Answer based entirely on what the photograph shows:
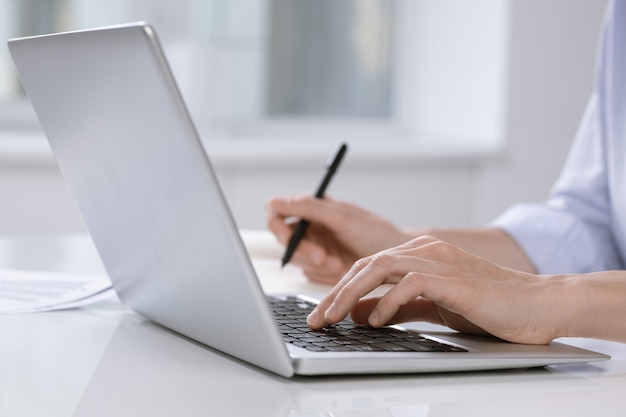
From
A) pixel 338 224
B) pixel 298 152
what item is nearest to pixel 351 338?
pixel 338 224

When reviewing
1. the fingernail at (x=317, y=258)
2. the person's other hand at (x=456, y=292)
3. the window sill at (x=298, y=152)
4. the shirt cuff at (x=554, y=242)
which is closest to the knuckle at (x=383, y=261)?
the person's other hand at (x=456, y=292)

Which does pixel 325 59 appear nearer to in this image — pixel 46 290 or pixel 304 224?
pixel 304 224

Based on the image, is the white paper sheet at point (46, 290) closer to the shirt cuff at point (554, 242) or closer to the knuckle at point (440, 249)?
the knuckle at point (440, 249)

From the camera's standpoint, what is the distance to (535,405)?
57cm

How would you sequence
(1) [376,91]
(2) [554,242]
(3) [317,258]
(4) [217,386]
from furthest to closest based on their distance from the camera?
(1) [376,91], (2) [554,242], (3) [317,258], (4) [217,386]

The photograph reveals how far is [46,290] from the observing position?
0.92 meters

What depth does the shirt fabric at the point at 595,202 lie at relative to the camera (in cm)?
125

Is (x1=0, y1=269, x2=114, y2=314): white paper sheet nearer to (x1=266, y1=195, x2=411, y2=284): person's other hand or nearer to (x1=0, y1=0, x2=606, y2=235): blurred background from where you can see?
(x1=266, y1=195, x2=411, y2=284): person's other hand

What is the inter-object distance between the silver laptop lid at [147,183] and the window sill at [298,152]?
56.9 inches

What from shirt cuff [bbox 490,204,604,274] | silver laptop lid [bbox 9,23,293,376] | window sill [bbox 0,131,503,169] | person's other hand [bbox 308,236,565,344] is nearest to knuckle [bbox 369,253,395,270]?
person's other hand [bbox 308,236,565,344]

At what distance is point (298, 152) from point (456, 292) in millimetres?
1806

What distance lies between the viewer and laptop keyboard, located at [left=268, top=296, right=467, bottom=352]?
634mm

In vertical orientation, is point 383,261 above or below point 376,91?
above

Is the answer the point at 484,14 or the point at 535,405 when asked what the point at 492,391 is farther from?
the point at 484,14
